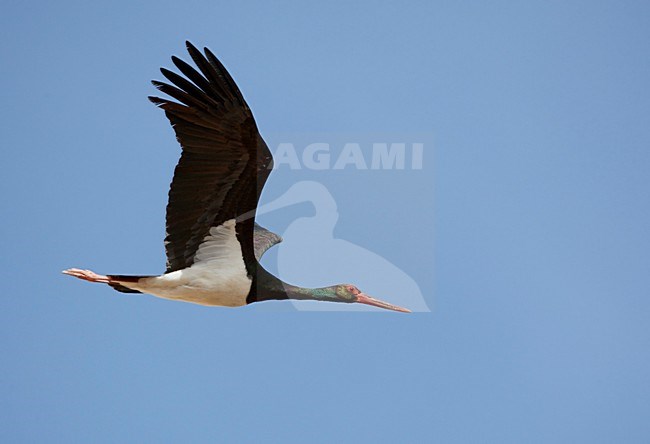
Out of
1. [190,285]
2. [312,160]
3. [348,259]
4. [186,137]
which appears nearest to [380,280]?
[348,259]

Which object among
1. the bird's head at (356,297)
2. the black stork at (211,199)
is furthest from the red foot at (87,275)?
the bird's head at (356,297)

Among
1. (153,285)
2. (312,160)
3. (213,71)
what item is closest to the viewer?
(213,71)

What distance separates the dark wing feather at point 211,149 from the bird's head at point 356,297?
2.61 meters

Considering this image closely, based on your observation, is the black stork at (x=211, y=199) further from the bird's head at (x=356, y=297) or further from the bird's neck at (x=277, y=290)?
the bird's head at (x=356, y=297)

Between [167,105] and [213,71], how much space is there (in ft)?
2.01

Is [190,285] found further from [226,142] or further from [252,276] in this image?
[226,142]

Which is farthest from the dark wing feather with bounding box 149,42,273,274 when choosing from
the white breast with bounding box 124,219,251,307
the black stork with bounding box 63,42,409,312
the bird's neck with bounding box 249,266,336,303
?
the bird's neck with bounding box 249,266,336,303

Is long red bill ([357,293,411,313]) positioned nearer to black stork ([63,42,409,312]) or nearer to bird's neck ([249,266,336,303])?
bird's neck ([249,266,336,303])

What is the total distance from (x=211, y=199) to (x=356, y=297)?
3.31m

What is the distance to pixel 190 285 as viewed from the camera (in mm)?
15227

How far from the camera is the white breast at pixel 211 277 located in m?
15.1

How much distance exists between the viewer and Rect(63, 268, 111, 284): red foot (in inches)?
605

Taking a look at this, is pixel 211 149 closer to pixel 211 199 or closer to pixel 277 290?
pixel 211 199

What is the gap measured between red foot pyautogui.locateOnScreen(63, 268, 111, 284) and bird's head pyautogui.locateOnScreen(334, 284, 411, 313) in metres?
3.18
